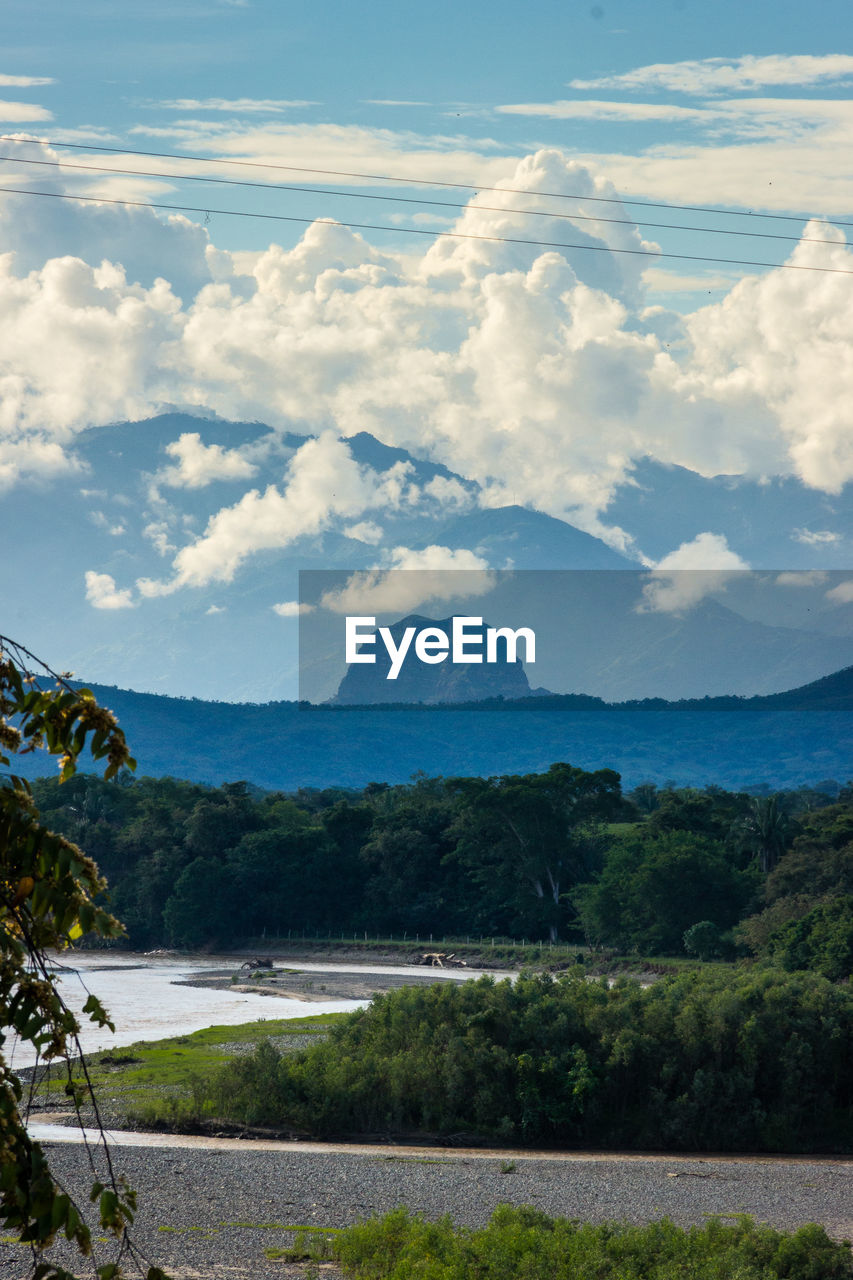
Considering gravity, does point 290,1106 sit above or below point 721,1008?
below

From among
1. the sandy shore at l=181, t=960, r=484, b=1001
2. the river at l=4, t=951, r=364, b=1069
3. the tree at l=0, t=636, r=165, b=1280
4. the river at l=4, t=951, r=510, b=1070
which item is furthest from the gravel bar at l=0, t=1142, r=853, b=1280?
the sandy shore at l=181, t=960, r=484, b=1001

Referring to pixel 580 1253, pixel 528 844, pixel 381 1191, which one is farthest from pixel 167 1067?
pixel 528 844

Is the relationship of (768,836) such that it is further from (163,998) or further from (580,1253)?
(580,1253)

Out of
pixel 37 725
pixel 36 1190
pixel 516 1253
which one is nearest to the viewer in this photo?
pixel 36 1190

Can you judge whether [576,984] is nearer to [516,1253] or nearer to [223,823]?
[516,1253]

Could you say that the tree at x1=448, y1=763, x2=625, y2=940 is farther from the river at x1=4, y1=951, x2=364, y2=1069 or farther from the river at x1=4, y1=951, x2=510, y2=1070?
the river at x1=4, y1=951, x2=364, y2=1069

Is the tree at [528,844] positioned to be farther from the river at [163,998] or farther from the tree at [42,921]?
the tree at [42,921]

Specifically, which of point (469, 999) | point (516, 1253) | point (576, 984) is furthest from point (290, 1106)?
point (516, 1253)
